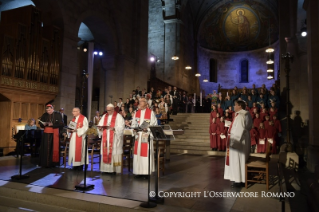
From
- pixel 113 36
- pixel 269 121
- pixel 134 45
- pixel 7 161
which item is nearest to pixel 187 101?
pixel 134 45

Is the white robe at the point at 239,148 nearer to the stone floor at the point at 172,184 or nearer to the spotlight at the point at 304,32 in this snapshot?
the stone floor at the point at 172,184

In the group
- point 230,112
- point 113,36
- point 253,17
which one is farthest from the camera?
point 253,17

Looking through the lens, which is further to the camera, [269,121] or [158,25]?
[158,25]

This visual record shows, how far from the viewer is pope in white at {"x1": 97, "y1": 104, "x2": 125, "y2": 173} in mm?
6523

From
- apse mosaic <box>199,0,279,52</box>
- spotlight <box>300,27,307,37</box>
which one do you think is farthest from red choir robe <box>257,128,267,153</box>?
apse mosaic <box>199,0,279,52</box>

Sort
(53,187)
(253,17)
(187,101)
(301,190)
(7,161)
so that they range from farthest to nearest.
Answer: (253,17)
(187,101)
(7,161)
(301,190)
(53,187)

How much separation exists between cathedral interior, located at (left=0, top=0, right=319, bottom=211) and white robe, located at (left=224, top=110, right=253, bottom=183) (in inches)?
13.6

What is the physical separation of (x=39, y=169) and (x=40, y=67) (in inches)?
220

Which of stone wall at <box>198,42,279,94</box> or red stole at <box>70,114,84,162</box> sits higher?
stone wall at <box>198,42,279,94</box>

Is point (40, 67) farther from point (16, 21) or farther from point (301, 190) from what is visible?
point (301, 190)

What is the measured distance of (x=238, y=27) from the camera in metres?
30.1

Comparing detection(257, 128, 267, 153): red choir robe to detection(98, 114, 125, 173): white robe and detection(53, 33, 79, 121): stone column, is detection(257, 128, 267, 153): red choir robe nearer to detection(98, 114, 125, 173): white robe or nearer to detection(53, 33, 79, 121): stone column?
detection(98, 114, 125, 173): white robe

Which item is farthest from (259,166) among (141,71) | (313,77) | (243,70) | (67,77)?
(243,70)

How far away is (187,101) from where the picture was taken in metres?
18.4
